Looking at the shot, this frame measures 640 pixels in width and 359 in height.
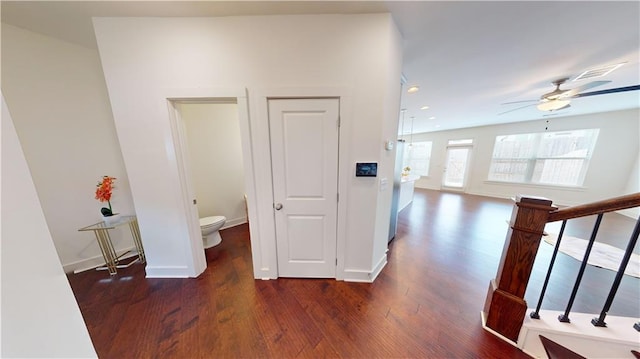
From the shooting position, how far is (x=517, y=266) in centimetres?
126

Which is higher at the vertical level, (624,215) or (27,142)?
(27,142)

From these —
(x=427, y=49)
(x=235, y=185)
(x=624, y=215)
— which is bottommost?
(x=624, y=215)

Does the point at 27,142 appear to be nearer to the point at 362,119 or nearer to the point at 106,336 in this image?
the point at 106,336

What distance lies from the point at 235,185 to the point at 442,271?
345cm

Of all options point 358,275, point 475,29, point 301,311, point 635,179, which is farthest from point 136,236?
point 635,179

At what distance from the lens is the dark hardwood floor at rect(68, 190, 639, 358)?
1325 mm

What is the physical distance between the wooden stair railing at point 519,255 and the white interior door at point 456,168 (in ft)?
21.7

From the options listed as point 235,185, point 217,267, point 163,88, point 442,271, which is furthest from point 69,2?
point 442,271

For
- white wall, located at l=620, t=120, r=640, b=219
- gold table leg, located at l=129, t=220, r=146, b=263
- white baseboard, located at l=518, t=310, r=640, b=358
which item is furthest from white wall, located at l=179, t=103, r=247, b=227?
white wall, located at l=620, t=120, r=640, b=219

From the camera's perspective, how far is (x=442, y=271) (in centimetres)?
216

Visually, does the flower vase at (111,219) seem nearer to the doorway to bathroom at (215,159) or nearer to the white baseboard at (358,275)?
the doorway to bathroom at (215,159)

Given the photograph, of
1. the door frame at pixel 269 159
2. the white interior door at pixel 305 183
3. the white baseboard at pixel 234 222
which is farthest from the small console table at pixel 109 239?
the white interior door at pixel 305 183

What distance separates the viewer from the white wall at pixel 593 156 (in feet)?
14.0

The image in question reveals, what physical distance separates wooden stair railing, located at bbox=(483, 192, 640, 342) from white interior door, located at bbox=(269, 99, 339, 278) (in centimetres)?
134
